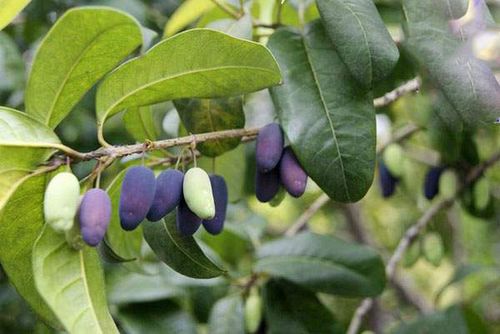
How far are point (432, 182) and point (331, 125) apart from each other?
614 mm

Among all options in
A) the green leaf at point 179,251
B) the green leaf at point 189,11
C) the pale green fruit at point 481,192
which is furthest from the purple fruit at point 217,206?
the pale green fruit at point 481,192

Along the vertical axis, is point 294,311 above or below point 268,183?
below

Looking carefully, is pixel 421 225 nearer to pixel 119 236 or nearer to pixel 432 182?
pixel 432 182

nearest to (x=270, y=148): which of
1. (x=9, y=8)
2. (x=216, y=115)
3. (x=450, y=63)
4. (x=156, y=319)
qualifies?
(x=216, y=115)

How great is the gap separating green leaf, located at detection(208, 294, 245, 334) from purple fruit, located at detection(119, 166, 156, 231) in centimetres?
69

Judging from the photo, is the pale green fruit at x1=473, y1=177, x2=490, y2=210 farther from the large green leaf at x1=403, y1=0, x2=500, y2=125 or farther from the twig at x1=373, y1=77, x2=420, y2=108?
the large green leaf at x1=403, y1=0, x2=500, y2=125

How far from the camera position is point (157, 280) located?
1702 mm

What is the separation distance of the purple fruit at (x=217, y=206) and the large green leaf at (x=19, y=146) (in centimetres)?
23

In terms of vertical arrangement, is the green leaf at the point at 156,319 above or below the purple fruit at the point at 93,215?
below

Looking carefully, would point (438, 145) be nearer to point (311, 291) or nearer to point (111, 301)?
point (311, 291)

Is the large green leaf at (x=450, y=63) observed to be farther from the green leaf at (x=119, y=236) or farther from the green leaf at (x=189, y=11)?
the green leaf at (x=189, y=11)

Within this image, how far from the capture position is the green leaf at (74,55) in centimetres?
96

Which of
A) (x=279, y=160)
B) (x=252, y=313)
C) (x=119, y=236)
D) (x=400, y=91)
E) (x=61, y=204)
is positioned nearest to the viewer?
(x=61, y=204)

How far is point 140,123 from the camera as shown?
4.05 ft
